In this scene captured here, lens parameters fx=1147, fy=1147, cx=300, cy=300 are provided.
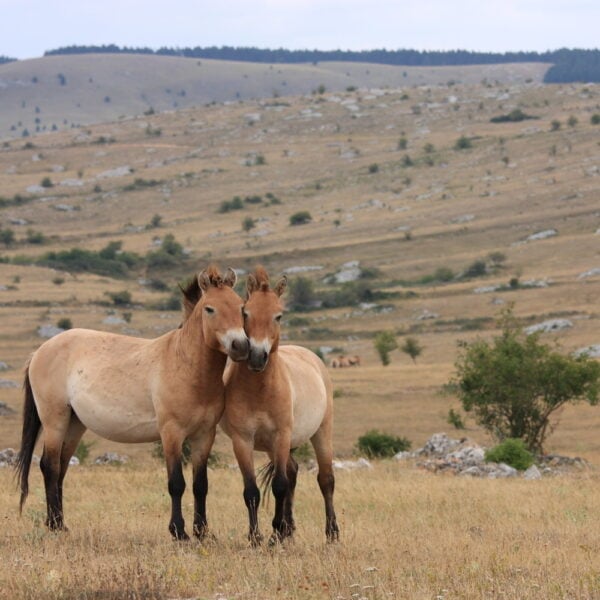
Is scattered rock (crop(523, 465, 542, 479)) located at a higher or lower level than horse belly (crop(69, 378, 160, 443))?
lower

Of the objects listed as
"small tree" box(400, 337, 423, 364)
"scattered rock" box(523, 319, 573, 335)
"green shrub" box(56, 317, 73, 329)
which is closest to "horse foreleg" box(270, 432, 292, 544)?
"small tree" box(400, 337, 423, 364)

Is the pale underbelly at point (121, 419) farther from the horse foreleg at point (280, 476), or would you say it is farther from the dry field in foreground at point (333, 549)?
the horse foreleg at point (280, 476)

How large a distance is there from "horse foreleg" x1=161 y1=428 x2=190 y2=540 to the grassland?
303 millimetres

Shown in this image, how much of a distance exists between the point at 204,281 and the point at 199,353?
26.9 inches

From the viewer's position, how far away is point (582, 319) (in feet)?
213

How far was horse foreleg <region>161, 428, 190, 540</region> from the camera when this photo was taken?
418 inches

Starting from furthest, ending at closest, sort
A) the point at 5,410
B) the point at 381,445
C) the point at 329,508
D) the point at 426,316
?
the point at 426,316, the point at 5,410, the point at 381,445, the point at 329,508

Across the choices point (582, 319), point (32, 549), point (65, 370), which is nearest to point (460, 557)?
point (32, 549)

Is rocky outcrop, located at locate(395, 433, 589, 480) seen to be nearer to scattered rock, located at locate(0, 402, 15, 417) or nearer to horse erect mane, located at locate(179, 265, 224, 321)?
horse erect mane, located at locate(179, 265, 224, 321)

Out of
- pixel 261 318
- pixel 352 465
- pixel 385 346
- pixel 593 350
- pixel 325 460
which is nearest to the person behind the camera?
pixel 261 318

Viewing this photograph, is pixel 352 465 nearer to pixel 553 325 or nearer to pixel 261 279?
pixel 261 279

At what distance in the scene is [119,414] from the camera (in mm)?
11211

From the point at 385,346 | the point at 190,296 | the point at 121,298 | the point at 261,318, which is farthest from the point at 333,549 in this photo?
the point at 121,298

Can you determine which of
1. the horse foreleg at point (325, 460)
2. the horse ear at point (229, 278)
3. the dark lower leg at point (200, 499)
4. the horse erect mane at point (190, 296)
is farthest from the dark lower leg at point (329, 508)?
the horse ear at point (229, 278)
